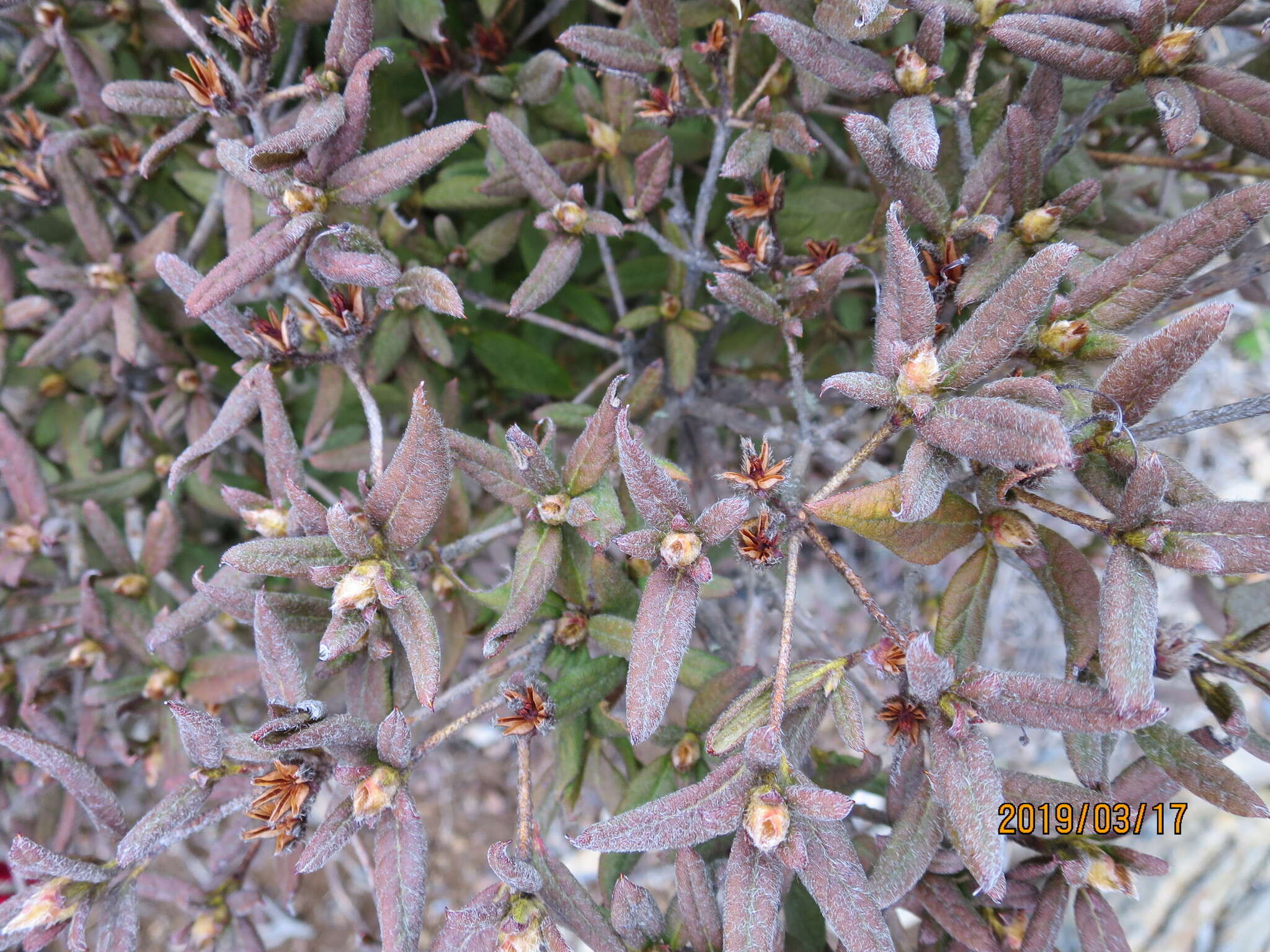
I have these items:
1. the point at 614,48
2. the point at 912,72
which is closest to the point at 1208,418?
the point at 912,72

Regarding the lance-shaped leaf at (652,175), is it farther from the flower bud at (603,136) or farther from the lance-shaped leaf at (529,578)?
the lance-shaped leaf at (529,578)

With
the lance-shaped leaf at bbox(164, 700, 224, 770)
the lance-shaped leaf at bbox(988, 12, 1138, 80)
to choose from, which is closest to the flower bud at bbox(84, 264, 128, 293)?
the lance-shaped leaf at bbox(164, 700, 224, 770)

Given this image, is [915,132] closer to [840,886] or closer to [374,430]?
[374,430]

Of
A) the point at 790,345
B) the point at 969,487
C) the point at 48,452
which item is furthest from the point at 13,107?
the point at 969,487

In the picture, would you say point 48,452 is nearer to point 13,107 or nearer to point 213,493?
point 213,493

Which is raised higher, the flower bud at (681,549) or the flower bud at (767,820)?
the flower bud at (681,549)

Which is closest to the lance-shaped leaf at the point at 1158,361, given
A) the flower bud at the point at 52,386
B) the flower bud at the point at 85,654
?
the flower bud at the point at 85,654

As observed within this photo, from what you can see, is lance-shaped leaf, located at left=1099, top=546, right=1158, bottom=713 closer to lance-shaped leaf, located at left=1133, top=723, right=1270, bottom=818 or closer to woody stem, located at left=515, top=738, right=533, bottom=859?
lance-shaped leaf, located at left=1133, top=723, right=1270, bottom=818
